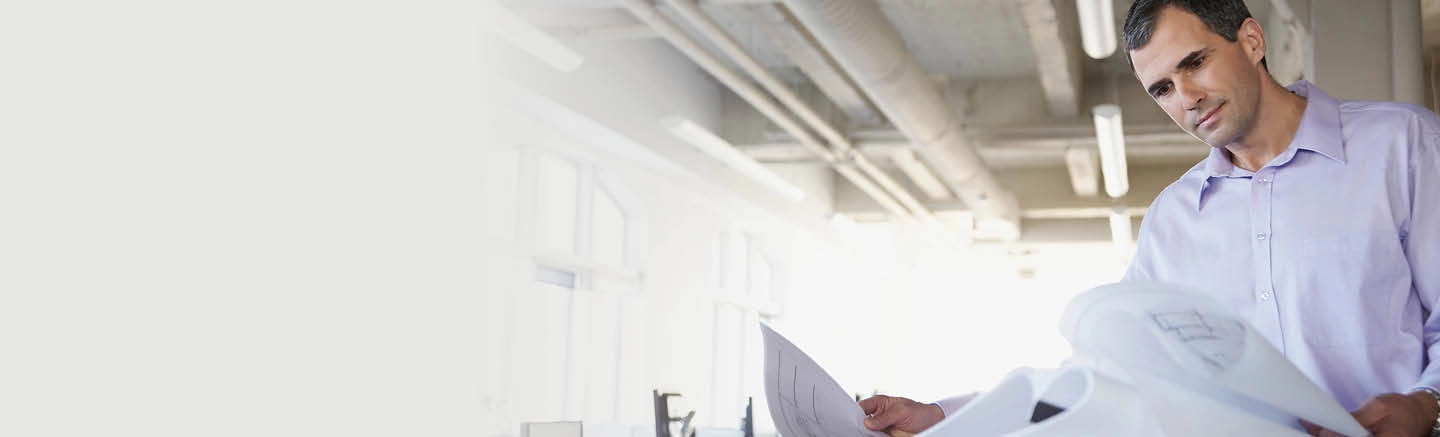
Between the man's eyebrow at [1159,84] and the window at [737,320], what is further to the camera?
the window at [737,320]

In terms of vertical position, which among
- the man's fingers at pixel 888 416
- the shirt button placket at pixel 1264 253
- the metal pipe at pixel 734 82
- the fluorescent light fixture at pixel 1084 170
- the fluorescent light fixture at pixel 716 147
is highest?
the fluorescent light fixture at pixel 1084 170

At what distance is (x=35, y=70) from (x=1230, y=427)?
468cm

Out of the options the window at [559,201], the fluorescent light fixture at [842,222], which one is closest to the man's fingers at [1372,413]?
the window at [559,201]

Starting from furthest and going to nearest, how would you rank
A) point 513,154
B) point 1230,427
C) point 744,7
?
point 513,154 < point 744,7 < point 1230,427

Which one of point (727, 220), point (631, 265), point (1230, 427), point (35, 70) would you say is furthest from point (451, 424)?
point (1230, 427)

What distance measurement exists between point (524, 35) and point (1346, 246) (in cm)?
404

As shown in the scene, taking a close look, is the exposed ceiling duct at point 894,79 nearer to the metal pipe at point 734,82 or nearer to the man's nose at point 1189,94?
the metal pipe at point 734,82

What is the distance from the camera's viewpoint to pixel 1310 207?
1.14 m

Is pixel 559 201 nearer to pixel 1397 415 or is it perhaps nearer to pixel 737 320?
pixel 737 320

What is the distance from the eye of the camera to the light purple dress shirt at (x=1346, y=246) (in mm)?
1104

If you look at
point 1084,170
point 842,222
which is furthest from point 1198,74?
point 842,222

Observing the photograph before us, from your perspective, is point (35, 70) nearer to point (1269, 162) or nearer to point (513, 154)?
point (513, 154)

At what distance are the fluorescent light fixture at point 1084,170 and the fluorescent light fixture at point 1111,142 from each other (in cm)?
73

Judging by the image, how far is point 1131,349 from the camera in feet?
2.15
